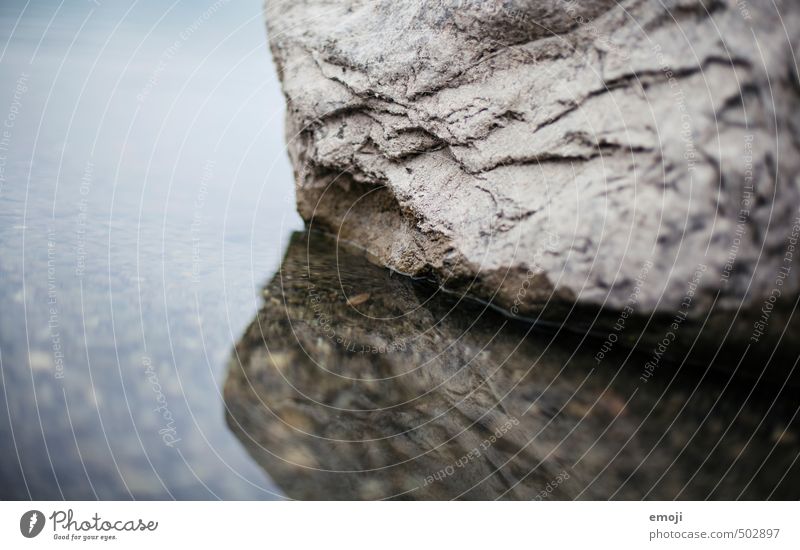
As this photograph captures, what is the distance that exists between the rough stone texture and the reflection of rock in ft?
0.70

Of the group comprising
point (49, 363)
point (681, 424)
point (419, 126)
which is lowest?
point (681, 424)

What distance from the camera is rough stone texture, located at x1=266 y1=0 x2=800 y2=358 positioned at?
1905mm

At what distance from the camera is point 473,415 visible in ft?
6.25

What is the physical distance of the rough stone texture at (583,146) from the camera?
1.91 meters

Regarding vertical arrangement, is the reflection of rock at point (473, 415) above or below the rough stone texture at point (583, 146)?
below

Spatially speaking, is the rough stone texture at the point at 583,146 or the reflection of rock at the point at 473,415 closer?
the reflection of rock at the point at 473,415

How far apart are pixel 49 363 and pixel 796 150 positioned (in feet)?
7.53

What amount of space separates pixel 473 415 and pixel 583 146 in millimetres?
970

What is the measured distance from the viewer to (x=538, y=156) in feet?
7.30

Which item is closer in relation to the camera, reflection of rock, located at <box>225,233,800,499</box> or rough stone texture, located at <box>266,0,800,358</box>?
reflection of rock, located at <box>225,233,800,499</box>

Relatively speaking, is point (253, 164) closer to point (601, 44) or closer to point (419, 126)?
point (419, 126)

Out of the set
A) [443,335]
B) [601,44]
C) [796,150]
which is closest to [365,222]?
[443,335]

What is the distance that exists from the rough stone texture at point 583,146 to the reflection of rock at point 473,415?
0.70ft

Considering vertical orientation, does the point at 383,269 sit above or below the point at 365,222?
below
